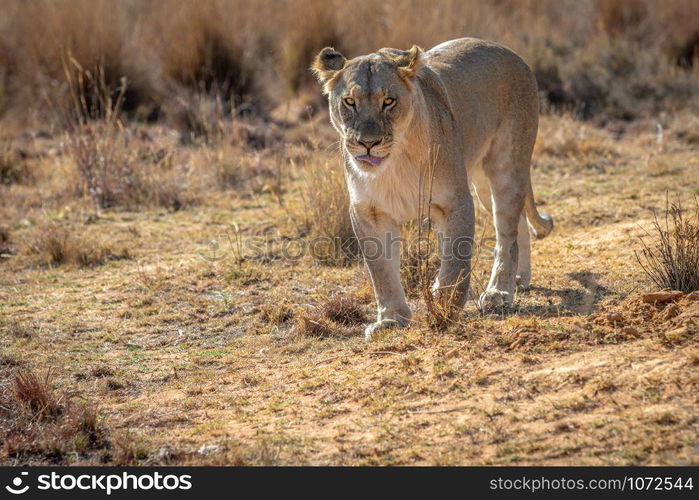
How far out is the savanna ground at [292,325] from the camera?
14.8 ft

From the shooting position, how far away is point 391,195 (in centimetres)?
589

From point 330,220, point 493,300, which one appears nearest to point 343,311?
point 493,300

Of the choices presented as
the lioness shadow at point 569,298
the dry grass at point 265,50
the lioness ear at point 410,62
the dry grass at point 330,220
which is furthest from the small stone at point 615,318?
the dry grass at point 265,50

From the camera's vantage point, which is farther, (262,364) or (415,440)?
(262,364)

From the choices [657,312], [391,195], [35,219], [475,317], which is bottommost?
[35,219]

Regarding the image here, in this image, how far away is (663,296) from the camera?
553 cm

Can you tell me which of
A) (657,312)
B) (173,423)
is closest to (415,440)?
(173,423)

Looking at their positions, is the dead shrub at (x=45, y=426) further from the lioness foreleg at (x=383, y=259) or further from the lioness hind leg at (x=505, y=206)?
the lioness hind leg at (x=505, y=206)

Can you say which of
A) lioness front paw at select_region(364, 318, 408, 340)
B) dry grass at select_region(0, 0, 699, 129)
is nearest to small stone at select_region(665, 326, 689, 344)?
lioness front paw at select_region(364, 318, 408, 340)

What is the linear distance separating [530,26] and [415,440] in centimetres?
1345
